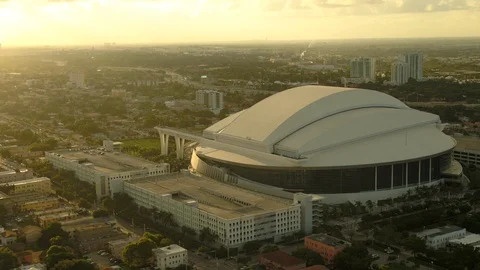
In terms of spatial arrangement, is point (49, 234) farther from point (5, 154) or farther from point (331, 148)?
point (5, 154)

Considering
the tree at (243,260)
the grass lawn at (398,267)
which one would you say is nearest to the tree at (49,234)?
the tree at (243,260)

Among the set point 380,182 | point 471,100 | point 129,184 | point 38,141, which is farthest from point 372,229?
point 471,100

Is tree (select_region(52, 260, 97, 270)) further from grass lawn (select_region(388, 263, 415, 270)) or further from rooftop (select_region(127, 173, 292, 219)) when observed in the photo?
grass lawn (select_region(388, 263, 415, 270))

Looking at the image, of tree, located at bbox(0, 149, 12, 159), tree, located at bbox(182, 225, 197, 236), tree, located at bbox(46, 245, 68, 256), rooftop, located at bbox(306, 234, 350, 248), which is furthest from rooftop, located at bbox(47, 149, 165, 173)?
rooftop, located at bbox(306, 234, 350, 248)

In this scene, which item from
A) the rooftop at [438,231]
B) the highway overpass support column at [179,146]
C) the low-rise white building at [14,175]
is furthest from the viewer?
the highway overpass support column at [179,146]

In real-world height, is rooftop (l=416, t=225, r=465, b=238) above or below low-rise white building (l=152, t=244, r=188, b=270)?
below

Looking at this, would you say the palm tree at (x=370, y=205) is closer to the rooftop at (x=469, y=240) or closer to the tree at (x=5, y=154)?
the rooftop at (x=469, y=240)

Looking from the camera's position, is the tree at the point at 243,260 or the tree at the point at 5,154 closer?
the tree at the point at 243,260

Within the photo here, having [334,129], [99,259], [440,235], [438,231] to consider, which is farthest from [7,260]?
[438,231]
